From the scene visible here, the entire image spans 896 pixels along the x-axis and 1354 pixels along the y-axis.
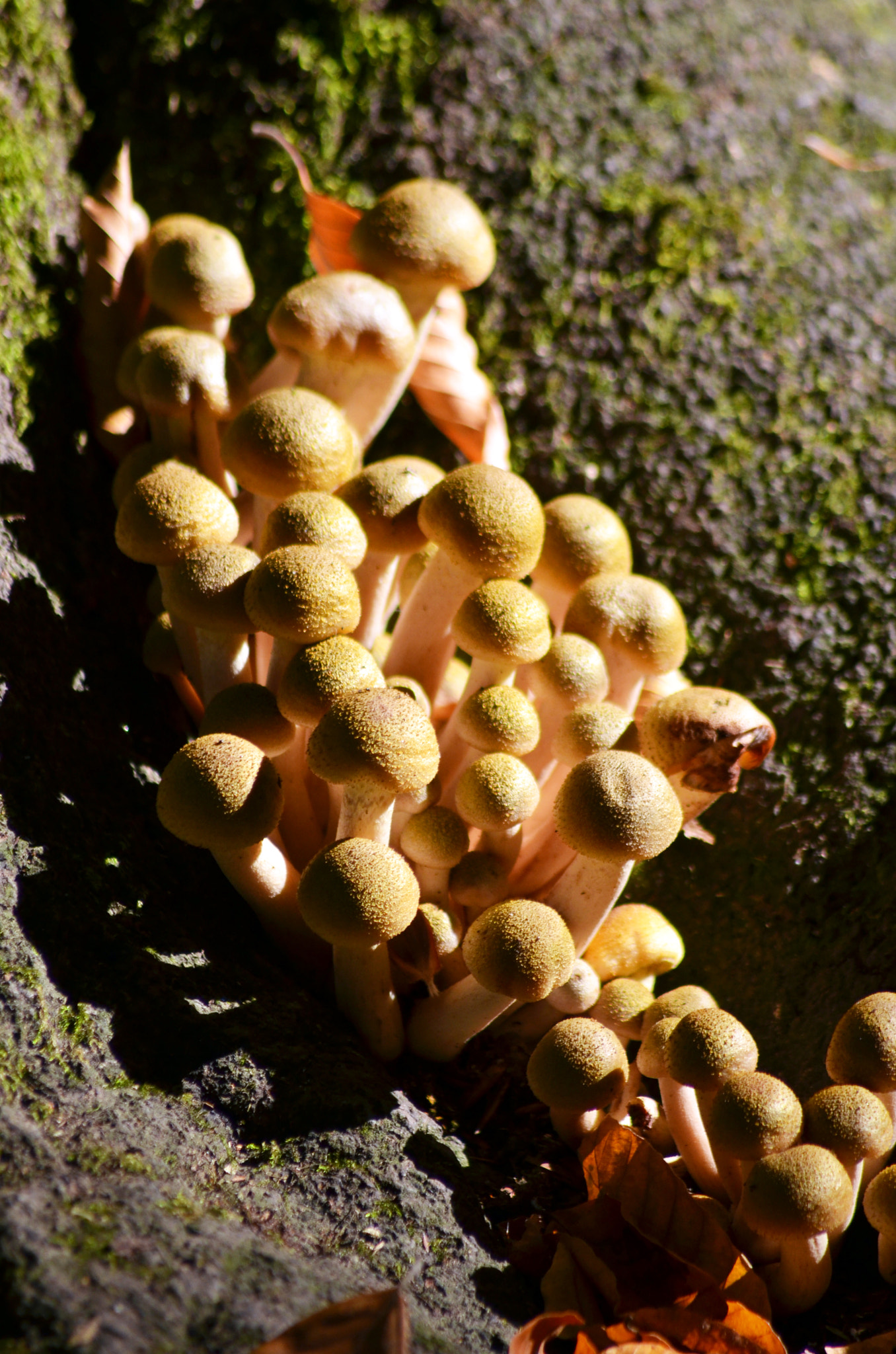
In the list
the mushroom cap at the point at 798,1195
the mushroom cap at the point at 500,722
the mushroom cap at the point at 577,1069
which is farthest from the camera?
the mushroom cap at the point at 500,722

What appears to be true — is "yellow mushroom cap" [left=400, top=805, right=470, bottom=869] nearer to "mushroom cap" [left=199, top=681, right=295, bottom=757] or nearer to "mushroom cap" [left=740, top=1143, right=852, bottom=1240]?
"mushroom cap" [left=199, top=681, right=295, bottom=757]

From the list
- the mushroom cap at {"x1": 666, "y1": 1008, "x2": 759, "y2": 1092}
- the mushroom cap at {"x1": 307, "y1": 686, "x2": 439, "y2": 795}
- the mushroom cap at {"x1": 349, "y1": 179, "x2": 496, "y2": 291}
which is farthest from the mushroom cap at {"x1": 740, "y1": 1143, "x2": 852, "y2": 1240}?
the mushroom cap at {"x1": 349, "y1": 179, "x2": 496, "y2": 291}

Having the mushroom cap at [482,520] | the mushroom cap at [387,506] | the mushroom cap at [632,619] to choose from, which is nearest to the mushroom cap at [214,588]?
the mushroom cap at [387,506]

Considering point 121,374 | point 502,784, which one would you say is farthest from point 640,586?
point 121,374

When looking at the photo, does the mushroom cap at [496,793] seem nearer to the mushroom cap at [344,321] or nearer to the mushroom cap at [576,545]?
the mushroom cap at [576,545]

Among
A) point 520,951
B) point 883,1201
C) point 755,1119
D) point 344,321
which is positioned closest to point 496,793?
point 520,951

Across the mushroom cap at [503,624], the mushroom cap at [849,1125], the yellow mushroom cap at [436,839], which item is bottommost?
the yellow mushroom cap at [436,839]

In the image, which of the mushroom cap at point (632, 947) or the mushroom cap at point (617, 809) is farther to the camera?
the mushroom cap at point (632, 947)

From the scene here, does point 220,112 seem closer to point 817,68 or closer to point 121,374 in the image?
point 121,374
